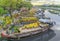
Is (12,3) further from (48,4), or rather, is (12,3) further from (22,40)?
(48,4)

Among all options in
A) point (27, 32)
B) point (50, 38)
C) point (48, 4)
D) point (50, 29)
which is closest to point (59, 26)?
point (50, 29)

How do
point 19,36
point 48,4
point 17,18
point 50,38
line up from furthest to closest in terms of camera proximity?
1. point 48,4
2. point 17,18
3. point 50,38
4. point 19,36

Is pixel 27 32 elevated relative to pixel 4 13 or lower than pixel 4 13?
lower

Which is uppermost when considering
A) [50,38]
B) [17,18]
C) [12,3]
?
[12,3]

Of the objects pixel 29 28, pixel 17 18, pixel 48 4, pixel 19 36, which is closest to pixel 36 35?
pixel 29 28

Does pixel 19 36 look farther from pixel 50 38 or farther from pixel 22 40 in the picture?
pixel 50 38

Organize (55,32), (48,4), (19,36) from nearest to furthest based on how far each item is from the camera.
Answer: (19,36) → (55,32) → (48,4)

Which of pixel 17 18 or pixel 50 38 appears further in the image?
pixel 17 18

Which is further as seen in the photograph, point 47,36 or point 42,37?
point 47,36

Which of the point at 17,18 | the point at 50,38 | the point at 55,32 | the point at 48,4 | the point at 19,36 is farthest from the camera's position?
the point at 48,4
